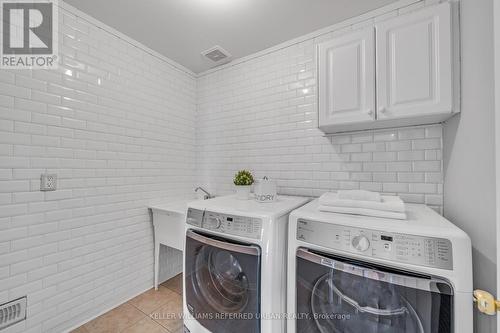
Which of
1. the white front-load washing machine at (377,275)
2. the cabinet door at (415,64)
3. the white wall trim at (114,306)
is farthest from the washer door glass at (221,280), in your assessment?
the cabinet door at (415,64)

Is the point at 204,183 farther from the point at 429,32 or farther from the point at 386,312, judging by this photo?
the point at 429,32

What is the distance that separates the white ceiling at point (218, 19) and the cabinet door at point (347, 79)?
0.40 metres

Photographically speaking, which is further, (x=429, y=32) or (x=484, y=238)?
(x=429, y=32)

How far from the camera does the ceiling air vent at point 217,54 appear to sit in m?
2.05

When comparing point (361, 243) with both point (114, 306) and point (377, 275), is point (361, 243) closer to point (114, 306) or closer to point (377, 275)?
point (377, 275)

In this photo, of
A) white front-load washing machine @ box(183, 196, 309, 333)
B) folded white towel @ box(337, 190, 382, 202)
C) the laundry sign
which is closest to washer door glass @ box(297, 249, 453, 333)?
white front-load washing machine @ box(183, 196, 309, 333)

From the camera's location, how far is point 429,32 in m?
1.12

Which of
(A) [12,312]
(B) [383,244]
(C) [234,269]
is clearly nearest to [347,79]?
(B) [383,244]

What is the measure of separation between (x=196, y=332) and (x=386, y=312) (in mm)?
1114

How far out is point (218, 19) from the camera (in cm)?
166

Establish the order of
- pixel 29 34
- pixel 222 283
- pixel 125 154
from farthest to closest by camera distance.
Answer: pixel 125 154 → pixel 29 34 → pixel 222 283

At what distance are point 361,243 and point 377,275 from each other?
0.13m

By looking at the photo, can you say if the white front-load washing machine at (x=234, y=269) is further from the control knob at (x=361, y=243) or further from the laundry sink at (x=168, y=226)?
the laundry sink at (x=168, y=226)

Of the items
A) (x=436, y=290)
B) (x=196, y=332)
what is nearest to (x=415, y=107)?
(x=436, y=290)
